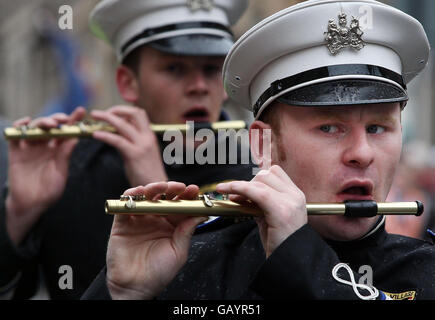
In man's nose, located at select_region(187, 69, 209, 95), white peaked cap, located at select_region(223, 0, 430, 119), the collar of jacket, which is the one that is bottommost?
the collar of jacket

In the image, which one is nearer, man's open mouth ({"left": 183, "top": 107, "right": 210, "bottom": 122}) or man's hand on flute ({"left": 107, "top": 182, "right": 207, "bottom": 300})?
man's hand on flute ({"left": 107, "top": 182, "right": 207, "bottom": 300})

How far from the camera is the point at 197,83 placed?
446 centimetres

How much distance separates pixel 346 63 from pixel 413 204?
0.53 m

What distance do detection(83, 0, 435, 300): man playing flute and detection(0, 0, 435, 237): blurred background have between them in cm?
16

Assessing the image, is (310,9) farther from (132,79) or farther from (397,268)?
(132,79)

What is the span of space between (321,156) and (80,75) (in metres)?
9.41

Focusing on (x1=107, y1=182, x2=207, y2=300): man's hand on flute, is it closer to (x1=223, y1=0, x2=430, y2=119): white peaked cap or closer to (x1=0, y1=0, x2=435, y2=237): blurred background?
(x1=223, y1=0, x2=430, y2=119): white peaked cap

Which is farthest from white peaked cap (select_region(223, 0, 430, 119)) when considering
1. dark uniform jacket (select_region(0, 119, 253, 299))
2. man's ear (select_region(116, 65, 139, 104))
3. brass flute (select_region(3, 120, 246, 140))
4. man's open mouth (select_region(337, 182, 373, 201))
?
man's ear (select_region(116, 65, 139, 104))

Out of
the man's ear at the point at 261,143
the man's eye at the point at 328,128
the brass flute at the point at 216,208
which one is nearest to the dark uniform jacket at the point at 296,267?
the brass flute at the point at 216,208

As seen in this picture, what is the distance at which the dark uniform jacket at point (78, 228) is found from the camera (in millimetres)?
4438

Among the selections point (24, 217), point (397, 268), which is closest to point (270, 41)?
point (397, 268)

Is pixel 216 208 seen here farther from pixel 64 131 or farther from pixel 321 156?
pixel 64 131

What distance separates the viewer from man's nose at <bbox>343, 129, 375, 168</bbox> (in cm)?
277

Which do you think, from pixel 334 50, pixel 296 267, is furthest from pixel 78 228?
pixel 296 267
